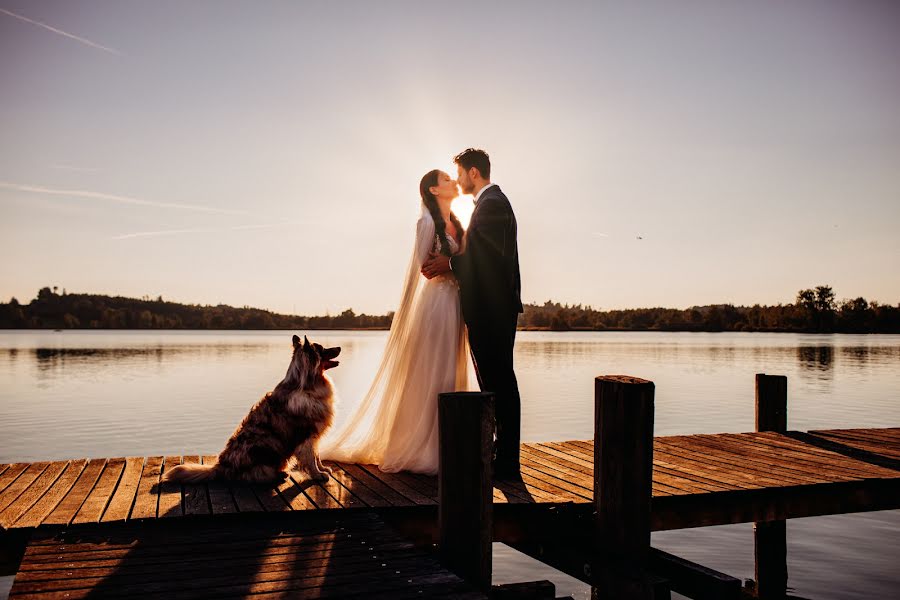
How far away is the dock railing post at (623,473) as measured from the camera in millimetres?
4441

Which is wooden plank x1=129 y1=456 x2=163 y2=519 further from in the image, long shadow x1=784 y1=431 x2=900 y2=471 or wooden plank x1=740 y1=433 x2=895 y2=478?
long shadow x1=784 y1=431 x2=900 y2=471

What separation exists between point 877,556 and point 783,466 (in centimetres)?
485

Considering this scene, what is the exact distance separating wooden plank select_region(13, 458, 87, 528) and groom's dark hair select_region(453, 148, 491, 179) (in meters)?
4.06

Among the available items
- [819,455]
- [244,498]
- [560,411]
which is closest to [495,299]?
[244,498]

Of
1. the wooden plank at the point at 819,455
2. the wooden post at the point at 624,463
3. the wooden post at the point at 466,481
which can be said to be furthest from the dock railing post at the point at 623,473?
the wooden plank at the point at 819,455

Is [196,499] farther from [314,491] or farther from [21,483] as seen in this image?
[21,483]

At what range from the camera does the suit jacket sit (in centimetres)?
574

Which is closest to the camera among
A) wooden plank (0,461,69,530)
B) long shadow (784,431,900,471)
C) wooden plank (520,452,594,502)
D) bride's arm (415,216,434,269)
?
wooden plank (0,461,69,530)

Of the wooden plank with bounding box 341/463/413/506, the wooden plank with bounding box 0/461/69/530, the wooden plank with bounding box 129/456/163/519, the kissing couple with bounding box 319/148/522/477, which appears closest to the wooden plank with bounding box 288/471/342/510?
the wooden plank with bounding box 341/463/413/506

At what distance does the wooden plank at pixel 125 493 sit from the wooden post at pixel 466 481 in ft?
6.98

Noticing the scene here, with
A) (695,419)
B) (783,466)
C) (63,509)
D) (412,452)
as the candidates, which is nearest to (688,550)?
(783,466)

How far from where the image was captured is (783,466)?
6.73 meters

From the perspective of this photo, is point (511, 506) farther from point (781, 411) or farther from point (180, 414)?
point (180, 414)

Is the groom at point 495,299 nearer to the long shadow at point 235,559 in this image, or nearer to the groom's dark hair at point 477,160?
the groom's dark hair at point 477,160
